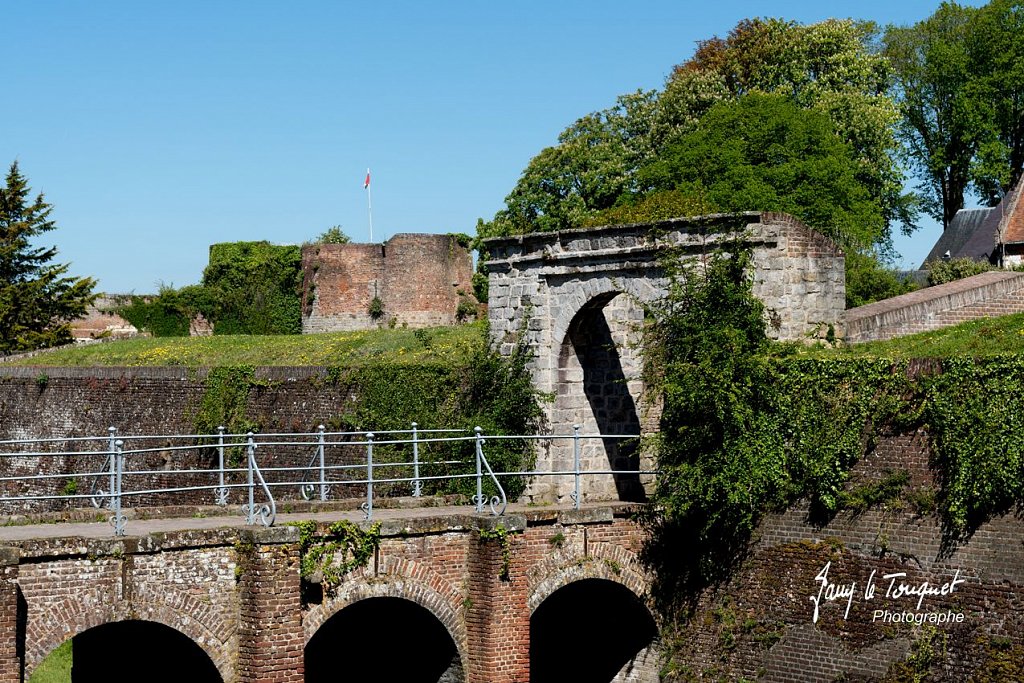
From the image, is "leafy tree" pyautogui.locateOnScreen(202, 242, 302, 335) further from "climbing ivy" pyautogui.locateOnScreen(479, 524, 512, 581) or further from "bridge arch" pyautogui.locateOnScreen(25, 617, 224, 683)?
"climbing ivy" pyautogui.locateOnScreen(479, 524, 512, 581)

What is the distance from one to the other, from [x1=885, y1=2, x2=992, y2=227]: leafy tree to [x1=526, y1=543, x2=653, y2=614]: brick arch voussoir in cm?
3052

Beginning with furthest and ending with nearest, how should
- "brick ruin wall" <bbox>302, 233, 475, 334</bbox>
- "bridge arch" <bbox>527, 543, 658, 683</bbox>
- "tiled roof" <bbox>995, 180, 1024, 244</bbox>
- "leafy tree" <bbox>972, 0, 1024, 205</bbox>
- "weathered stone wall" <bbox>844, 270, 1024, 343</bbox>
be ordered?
"leafy tree" <bbox>972, 0, 1024, 205</bbox> → "brick ruin wall" <bbox>302, 233, 475, 334</bbox> → "tiled roof" <bbox>995, 180, 1024, 244</bbox> → "weathered stone wall" <bbox>844, 270, 1024, 343</bbox> → "bridge arch" <bbox>527, 543, 658, 683</bbox>

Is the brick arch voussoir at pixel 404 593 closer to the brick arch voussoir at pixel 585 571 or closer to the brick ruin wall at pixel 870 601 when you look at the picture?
the brick arch voussoir at pixel 585 571

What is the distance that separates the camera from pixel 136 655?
1862 cm

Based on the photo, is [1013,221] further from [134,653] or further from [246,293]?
[134,653]

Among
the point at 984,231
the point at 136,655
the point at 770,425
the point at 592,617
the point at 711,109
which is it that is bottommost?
the point at 136,655

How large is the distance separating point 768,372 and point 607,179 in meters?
20.1

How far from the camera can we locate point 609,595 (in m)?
20.2

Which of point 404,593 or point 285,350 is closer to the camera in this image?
point 404,593

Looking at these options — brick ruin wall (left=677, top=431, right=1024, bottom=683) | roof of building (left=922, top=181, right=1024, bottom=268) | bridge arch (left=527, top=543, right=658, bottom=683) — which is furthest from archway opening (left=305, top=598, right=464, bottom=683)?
roof of building (left=922, top=181, right=1024, bottom=268)

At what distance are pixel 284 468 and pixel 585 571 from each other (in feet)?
13.2

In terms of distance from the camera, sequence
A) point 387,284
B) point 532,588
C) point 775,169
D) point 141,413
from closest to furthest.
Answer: point 532,588 < point 141,413 < point 775,169 < point 387,284

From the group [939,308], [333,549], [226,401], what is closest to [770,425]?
[939,308]

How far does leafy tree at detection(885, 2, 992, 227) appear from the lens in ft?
147
